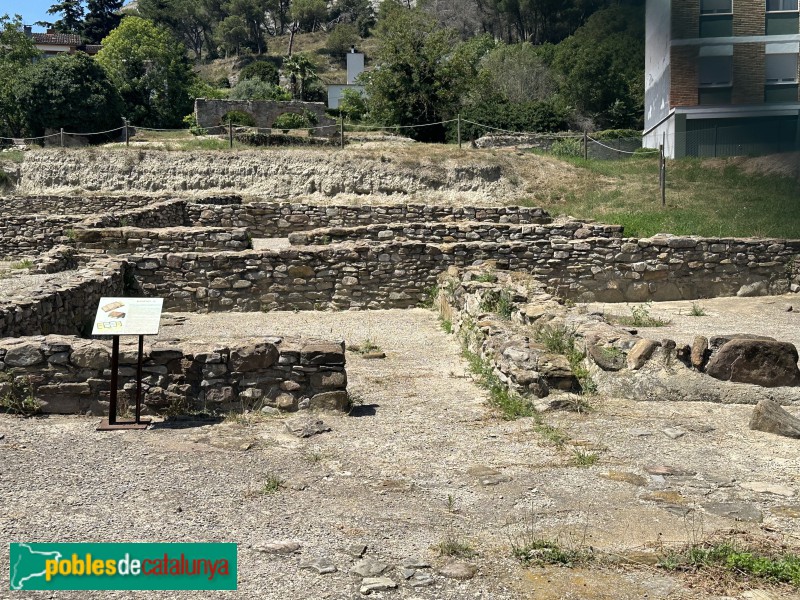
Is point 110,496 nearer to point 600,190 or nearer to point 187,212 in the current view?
point 187,212

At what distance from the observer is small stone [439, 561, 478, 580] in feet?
12.8

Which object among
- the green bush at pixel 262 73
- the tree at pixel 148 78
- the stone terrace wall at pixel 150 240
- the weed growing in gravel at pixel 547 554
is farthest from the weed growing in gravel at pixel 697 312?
the green bush at pixel 262 73

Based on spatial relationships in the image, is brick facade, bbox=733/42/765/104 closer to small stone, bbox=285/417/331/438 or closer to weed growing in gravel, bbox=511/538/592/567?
weed growing in gravel, bbox=511/538/592/567

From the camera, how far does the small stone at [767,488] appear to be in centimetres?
485

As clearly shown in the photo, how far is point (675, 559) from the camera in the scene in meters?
3.93

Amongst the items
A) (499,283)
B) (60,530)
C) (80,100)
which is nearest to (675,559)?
(60,530)

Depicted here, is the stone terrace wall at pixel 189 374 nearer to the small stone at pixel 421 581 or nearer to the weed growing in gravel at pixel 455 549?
the weed growing in gravel at pixel 455 549

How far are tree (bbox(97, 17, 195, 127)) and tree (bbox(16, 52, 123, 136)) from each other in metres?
5.83

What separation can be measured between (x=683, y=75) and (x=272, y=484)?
3.53 m

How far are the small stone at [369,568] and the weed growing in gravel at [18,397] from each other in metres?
3.93

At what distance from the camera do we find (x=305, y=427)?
6.48 metres

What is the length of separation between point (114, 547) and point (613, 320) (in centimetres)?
834

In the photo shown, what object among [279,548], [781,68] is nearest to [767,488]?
[279,548]

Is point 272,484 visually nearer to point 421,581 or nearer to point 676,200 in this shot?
point 421,581
